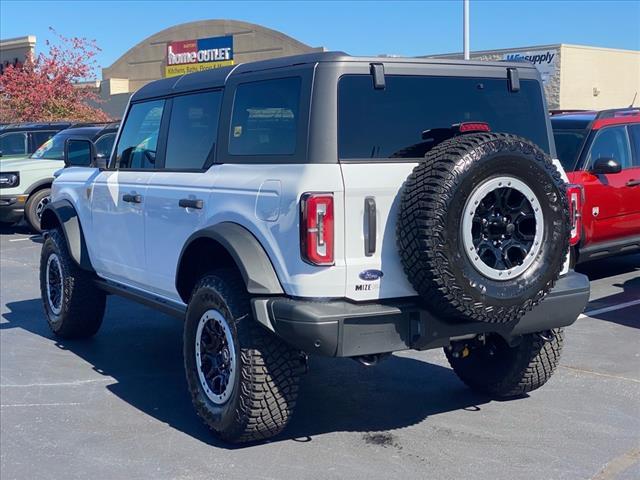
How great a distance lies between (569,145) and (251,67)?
5040 millimetres

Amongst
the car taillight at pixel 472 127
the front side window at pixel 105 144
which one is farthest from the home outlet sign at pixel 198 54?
the car taillight at pixel 472 127

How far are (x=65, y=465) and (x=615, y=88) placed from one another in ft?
101

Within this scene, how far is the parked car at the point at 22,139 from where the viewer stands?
54.6 feet

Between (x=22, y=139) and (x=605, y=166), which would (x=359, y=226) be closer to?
(x=605, y=166)

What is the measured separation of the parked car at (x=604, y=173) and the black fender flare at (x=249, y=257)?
5118mm

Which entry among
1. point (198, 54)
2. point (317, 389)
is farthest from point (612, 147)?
point (198, 54)

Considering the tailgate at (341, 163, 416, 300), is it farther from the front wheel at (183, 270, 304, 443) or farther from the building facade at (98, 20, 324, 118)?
the building facade at (98, 20, 324, 118)

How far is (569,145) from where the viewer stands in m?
9.32

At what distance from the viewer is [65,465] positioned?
4.84 m

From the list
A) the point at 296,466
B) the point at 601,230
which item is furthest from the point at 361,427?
the point at 601,230

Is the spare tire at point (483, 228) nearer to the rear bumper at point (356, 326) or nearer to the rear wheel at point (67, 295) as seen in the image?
the rear bumper at point (356, 326)

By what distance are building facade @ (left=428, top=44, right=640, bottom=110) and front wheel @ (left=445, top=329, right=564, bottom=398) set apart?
23.1 m

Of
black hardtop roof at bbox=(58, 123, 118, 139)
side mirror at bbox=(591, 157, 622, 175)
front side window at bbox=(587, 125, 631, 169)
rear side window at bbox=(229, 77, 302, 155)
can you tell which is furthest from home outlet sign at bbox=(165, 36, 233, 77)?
rear side window at bbox=(229, 77, 302, 155)

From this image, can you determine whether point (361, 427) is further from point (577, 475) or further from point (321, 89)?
point (321, 89)
